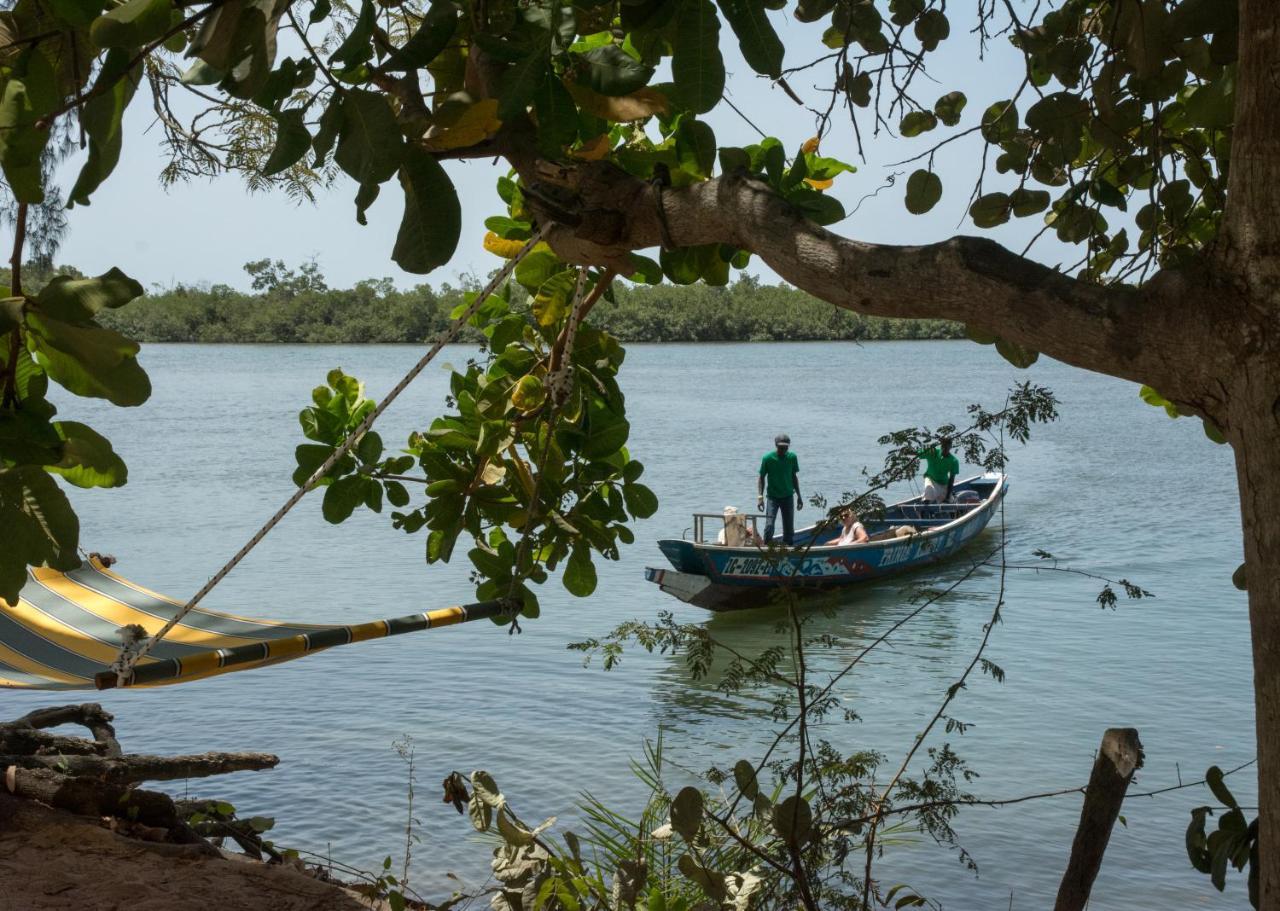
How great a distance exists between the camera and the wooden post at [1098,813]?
2.26 meters

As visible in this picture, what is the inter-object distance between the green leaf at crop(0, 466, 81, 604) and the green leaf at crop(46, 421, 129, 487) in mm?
28

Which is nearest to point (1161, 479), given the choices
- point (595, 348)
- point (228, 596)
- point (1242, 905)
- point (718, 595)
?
point (718, 595)

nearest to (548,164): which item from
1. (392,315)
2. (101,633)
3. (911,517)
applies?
(101,633)

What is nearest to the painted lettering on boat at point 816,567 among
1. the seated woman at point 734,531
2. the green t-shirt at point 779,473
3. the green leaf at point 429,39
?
the seated woman at point 734,531

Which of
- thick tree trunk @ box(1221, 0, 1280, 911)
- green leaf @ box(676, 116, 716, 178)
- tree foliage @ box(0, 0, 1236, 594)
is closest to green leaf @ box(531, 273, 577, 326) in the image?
tree foliage @ box(0, 0, 1236, 594)

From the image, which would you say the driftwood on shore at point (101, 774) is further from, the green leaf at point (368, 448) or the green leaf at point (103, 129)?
the green leaf at point (103, 129)

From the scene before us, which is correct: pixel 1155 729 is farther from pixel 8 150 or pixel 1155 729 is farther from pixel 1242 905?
pixel 8 150

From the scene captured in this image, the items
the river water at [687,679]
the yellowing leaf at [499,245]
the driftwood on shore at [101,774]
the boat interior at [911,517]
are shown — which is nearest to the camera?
the yellowing leaf at [499,245]

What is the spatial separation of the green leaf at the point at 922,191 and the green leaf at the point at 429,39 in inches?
39.9

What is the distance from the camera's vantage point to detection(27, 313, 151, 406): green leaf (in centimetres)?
120

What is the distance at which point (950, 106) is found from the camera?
8.08 ft

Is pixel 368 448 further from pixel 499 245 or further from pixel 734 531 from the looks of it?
pixel 734 531

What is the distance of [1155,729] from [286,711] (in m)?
4.58

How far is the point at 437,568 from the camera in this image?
11539 millimetres
